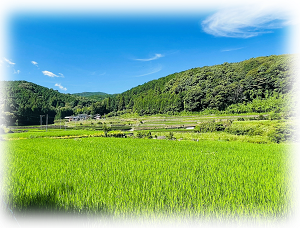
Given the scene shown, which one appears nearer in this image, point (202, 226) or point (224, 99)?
point (202, 226)

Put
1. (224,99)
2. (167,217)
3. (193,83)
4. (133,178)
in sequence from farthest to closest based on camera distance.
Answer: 1. (193,83)
2. (224,99)
3. (133,178)
4. (167,217)

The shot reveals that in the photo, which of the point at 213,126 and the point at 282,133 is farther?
the point at 213,126

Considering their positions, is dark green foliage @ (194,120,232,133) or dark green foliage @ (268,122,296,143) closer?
dark green foliage @ (268,122,296,143)

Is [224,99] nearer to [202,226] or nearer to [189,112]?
[189,112]

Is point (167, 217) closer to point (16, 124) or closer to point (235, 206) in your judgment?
point (235, 206)

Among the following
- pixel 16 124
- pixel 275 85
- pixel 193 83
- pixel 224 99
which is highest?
pixel 193 83

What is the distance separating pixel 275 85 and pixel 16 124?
5507cm

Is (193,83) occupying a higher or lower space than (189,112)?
higher

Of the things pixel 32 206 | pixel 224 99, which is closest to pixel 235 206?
pixel 32 206

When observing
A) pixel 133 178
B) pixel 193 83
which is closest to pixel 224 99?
pixel 193 83

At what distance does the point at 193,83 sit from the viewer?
5928cm

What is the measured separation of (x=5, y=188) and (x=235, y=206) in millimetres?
3670

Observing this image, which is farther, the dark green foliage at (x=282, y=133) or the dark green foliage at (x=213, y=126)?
the dark green foliage at (x=213, y=126)

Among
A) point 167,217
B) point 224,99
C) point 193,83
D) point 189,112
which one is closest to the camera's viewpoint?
point 167,217
